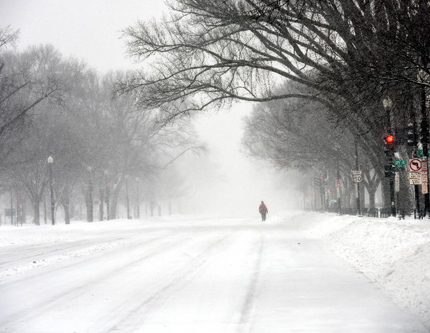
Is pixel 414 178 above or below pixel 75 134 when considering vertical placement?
A: below

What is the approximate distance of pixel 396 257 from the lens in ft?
42.2

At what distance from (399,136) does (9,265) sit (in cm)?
1496

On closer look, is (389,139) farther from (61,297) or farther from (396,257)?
(61,297)

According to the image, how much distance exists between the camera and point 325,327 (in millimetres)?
7617

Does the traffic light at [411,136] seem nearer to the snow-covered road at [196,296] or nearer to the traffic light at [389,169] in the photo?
the traffic light at [389,169]

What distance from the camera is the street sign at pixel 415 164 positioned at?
21.5 meters

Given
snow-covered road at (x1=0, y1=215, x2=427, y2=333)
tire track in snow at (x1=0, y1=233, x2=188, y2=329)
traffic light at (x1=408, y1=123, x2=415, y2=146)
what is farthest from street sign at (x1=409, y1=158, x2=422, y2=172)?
tire track in snow at (x1=0, y1=233, x2=188, y2=329)

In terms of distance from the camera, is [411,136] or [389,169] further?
[389,169]

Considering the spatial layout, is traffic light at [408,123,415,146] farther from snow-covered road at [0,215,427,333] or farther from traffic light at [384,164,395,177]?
snow-covered road at [0,215,427,333]

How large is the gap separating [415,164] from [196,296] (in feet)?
44.7

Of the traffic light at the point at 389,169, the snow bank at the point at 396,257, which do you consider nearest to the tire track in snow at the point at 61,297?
the snow bank at the point at 396,257

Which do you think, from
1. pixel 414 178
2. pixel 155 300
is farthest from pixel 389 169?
pixel 155 300

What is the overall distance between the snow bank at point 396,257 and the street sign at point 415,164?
8.46 ft

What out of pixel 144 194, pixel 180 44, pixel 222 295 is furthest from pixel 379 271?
pixel 144 194
